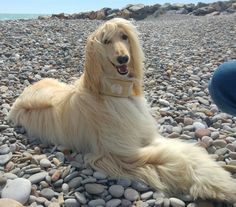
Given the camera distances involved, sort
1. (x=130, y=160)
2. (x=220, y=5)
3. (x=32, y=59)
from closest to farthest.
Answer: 1. (x=130, y=160)
2. (x=32, y=59)
3. (x=220, y=5)

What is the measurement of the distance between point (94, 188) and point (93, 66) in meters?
0.95

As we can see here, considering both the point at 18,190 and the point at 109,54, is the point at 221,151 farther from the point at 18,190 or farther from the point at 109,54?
the point at 18,190

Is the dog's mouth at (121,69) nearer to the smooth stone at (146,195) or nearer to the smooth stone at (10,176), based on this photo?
the smooth stone at (146,195)

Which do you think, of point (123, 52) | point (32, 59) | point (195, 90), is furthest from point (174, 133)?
point (32, 59)

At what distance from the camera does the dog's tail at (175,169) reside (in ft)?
8.56

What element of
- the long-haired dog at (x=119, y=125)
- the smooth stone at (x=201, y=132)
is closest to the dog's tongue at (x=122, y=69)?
the long-haired dog at (x=119, y=125)

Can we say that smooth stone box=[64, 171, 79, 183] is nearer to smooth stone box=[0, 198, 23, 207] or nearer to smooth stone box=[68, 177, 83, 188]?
smooth stone box=[68, 177, 83, 188]

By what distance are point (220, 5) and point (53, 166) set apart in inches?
956

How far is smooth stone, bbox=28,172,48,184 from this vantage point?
112 inches

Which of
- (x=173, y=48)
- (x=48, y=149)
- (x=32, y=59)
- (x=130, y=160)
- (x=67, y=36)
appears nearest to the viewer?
(x=130, y=160)

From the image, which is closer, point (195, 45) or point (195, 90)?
point (195, 90)

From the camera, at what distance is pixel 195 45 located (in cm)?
957

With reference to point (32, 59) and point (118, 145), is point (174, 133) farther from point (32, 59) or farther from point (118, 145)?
point (32, 59)

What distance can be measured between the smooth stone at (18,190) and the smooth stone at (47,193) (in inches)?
3.8
